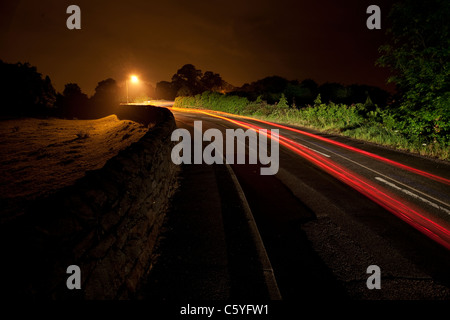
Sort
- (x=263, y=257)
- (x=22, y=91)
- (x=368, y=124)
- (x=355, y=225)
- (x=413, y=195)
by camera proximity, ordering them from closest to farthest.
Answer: (x=263, y=257)
(x=355, y=225)
(x=413, y=195)
(x=368, y=124)
(x=22, y=91)

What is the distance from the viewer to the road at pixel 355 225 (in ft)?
11.2

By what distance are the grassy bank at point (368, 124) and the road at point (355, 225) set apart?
2.17 meters

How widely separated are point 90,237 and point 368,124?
60.2ft

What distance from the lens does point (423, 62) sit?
10172mm

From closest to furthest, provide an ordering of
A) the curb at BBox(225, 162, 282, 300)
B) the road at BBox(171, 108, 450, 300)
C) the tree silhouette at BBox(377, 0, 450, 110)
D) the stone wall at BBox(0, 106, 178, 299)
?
the stone wall at BBox(0, 106, 178, 299), the curb at BBox(225, 162, 282, 300), the road at BBox(171, 108, 450, 300), the tree silhouette at BBox(377, 0, 450, 110)

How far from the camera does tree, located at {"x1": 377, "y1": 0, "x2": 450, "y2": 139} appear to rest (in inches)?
377

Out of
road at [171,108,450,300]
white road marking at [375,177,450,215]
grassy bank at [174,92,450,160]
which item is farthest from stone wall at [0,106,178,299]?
grassy bank at [174,92,450,160]

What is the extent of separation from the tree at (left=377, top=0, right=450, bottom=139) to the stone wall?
13.0m

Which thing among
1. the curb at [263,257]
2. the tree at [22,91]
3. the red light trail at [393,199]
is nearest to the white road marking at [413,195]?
the red light trail at [393,199]

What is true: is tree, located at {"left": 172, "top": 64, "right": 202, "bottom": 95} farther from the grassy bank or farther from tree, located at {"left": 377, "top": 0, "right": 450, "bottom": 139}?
tree, located at {"left": 377, "top": 0, "right": 450, "bottom": 139}

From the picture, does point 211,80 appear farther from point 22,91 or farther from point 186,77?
point 22,91

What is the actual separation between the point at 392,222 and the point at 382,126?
12020 millimetres

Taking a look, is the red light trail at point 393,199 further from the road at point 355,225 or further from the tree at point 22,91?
the tree at point 22,91

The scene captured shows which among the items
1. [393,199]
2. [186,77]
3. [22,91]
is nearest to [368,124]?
[393,199]
